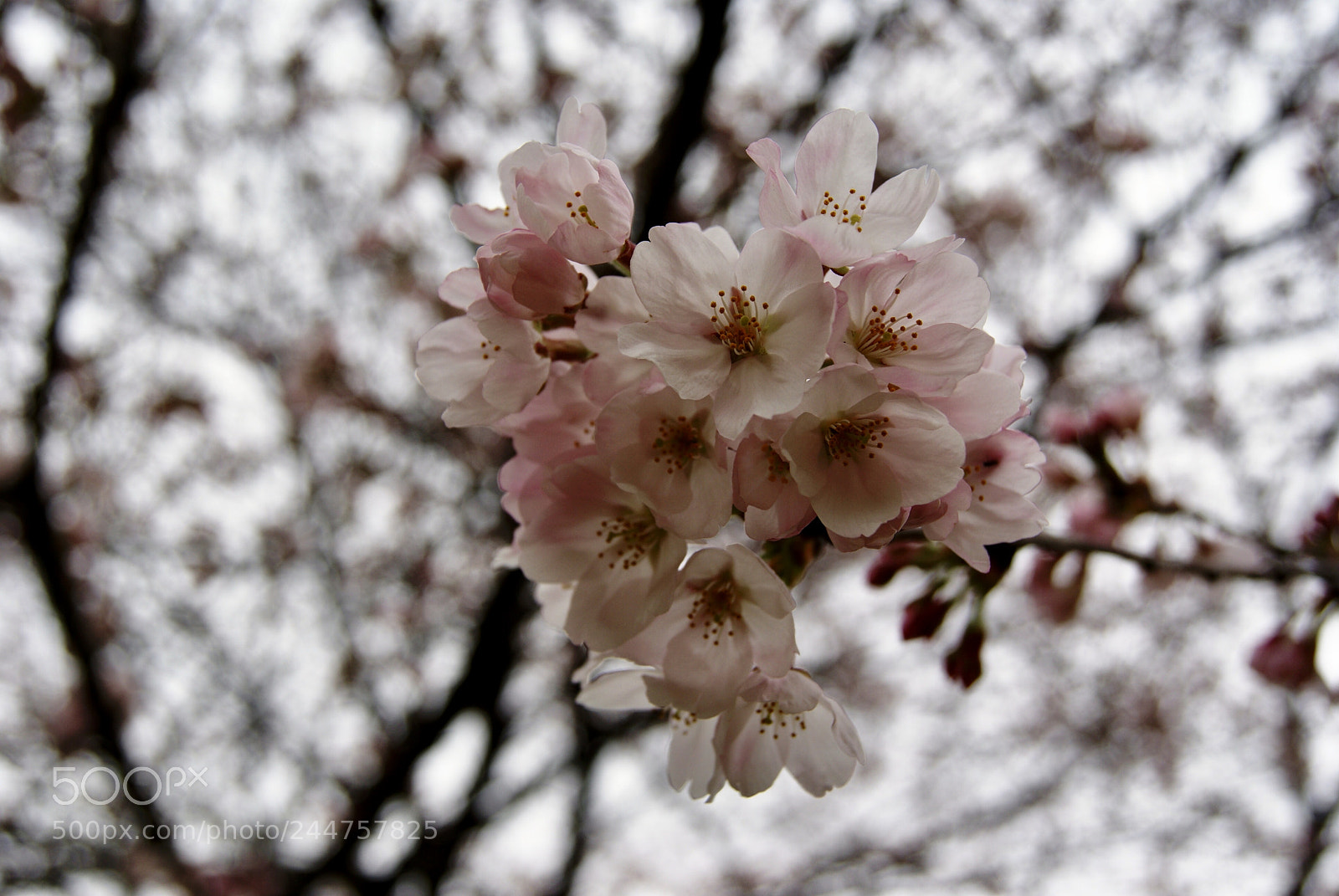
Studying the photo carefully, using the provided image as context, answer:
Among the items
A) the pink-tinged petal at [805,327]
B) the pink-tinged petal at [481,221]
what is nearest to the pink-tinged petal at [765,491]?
the pink-tinged petal at [805,327]

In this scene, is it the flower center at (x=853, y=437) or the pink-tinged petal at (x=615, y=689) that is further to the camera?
the pink-tinged petal at (x=615, y=689)

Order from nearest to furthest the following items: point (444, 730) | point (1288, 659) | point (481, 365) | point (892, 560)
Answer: point (481, 365) < point (892, 560) < point (1288, 659) < point (444, 730)

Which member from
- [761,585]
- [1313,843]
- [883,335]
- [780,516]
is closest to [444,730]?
[761,585]

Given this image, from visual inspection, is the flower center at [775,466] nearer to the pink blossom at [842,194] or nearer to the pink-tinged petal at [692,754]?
the pink blossom at [842,194]

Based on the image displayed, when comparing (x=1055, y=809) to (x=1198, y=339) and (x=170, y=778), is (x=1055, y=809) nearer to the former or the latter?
(x=1198, y=339)

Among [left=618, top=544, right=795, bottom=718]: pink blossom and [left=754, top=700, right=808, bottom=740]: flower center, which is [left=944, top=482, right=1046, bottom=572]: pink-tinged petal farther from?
[left=754, top=700, right=808, bottom=740]: flower center

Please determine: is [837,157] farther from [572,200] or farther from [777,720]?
[777,720]

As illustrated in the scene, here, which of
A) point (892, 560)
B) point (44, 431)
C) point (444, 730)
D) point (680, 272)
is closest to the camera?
point (680, 272)

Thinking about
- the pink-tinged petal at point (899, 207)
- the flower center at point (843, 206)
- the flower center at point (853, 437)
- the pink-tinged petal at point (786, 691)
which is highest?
the pink-tinged petal at point (899, 207)
